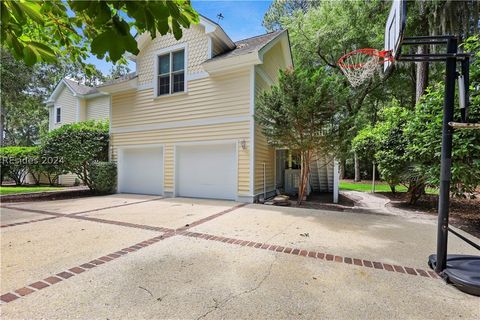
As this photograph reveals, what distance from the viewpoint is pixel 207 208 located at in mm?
7164

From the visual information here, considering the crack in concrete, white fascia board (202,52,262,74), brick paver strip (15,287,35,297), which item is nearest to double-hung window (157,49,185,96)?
white fascia board (202,52,262,74)

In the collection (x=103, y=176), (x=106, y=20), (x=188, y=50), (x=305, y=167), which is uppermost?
(x=188, y=50)

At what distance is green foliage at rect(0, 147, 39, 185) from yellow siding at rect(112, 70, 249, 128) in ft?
21.8

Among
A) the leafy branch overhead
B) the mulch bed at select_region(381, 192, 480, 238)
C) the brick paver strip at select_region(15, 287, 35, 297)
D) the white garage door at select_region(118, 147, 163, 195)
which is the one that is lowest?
the mulch bed at select_region(381, 192, 480, 238)

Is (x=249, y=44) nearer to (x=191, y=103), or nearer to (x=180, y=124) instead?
(x=191, y=103)

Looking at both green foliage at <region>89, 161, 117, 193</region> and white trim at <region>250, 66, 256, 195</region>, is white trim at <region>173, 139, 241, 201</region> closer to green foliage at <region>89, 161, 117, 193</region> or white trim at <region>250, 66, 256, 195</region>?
white trim at <region>250, 66, 256, 195</region>

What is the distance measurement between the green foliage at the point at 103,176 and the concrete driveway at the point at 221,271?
5.26m

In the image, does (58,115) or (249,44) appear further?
(58,115)

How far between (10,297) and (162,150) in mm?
8159

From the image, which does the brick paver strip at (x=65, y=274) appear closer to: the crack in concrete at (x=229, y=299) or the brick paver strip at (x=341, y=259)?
the crack in concrete at (x=229, y=299)

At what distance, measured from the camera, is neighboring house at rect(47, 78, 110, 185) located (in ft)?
54.4

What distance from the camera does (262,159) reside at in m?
9.17

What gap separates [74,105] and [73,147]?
30.1ft

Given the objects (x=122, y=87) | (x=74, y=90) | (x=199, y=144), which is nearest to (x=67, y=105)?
(x=74, y=90)
